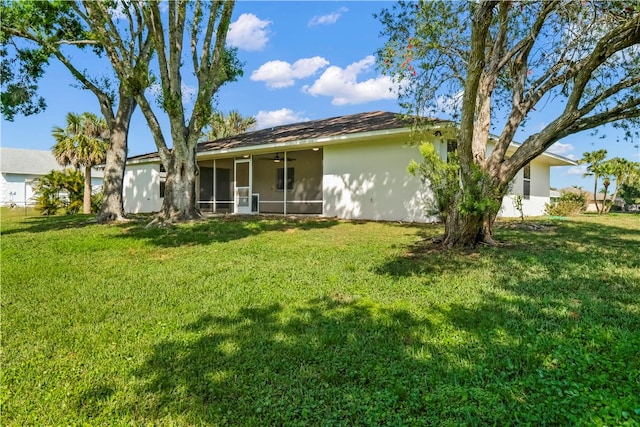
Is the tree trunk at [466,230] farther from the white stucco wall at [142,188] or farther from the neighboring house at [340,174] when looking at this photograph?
the white stucco wall at [142,188]

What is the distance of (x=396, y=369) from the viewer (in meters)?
2.60

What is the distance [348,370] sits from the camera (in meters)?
2.62

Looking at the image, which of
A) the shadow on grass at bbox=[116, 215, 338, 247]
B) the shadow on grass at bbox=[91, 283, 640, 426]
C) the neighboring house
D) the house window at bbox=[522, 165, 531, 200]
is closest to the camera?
the shadow on grass at bbox=[91, 283, 640, 426]

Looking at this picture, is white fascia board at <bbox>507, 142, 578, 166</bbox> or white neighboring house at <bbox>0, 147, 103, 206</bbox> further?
white neighboring house at <bbox>0, 147, 103, 206</bbox>

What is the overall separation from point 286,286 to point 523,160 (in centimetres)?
449

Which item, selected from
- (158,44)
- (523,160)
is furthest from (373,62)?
(158,44)

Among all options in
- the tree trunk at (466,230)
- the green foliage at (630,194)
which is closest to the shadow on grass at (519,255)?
the tree trunk at (466,230)

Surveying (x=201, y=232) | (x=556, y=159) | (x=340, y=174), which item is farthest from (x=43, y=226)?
(x=556, y=159)

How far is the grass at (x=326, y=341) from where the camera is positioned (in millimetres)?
2219

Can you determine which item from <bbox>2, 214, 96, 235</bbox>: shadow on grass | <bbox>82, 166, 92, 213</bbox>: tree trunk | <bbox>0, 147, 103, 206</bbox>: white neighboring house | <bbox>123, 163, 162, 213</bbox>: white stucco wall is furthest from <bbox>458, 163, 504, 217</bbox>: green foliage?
<bbox>0, 147, 103, 206</bbox>: white neighboring house

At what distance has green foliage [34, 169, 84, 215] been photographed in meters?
19.9

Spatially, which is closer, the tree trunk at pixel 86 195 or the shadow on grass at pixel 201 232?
the shadow on grass at pixel 201 232

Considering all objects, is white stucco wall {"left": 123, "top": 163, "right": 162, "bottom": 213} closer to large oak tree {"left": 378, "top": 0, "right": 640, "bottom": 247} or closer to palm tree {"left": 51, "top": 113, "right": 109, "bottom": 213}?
palm tree {"left": 51, "top": 113, "right": 109, "bottom": 213}

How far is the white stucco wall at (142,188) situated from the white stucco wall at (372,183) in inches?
411
